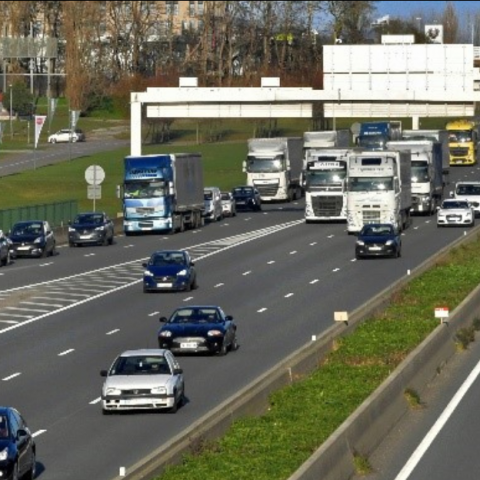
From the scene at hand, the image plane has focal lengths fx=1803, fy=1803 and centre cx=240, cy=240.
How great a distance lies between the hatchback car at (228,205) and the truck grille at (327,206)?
29.1 ft

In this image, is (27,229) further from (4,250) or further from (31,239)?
(4,250)

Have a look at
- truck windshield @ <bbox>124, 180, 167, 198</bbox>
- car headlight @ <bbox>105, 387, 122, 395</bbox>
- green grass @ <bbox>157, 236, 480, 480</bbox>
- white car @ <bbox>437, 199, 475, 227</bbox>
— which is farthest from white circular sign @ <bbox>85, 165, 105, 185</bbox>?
car headlight @ <bbox>105, 387, 122, 395</bbox>

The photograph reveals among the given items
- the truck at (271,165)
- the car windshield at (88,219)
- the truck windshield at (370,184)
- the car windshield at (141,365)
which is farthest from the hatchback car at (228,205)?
the car windshield at (141,365)

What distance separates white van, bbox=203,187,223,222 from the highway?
1.16m

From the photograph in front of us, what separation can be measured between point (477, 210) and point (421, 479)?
61769mm

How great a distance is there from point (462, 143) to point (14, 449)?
104 m

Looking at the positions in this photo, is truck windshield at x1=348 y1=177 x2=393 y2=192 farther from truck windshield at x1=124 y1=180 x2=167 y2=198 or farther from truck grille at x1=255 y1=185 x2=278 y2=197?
truck grille at x1=255 y1=185 x2=278 y2=197

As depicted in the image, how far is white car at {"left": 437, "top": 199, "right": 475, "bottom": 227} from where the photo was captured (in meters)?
79.7

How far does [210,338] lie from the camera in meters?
39.8

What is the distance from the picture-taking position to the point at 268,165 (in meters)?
96.5

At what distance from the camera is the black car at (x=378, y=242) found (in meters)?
65.5

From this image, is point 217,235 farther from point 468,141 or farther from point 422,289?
point 468,141

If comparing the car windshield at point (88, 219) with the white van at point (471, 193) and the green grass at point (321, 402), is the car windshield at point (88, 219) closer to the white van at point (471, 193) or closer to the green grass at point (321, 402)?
the white van at point (471, 193)

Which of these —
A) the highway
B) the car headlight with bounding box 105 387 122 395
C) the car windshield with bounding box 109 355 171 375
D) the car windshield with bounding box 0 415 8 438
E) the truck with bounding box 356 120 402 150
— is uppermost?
the truck with bounding box 356 120 402 150
